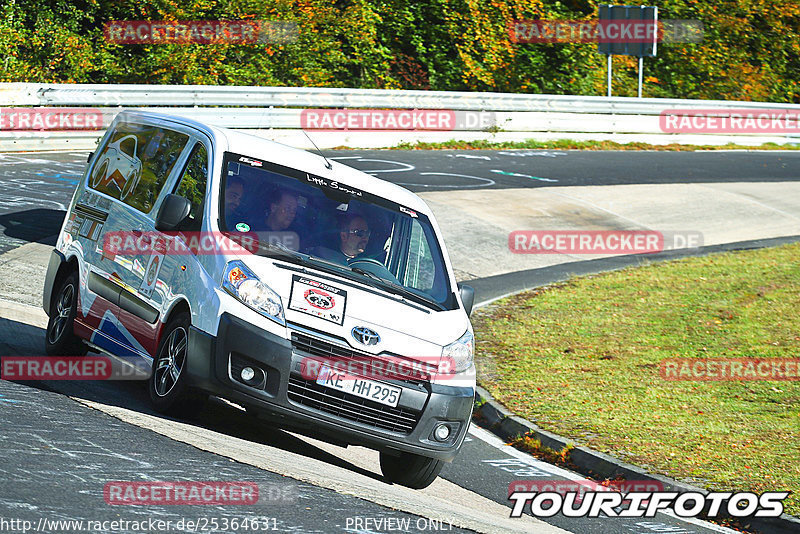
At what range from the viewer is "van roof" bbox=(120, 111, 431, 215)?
7508mm

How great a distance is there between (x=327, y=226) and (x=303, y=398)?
136 cm

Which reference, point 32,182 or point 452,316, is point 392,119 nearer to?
point 32,182

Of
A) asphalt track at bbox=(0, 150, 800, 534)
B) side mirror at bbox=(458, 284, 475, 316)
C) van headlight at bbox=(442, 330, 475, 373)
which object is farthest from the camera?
side mirror at bbox=(458, 284, 475, 316)

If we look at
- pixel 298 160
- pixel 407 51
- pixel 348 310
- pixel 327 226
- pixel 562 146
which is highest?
pixel 407 51

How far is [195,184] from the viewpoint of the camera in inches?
293

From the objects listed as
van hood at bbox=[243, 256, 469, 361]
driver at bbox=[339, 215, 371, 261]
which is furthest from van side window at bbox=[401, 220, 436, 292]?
van hood at bbox=[243, 256, 469, 361]

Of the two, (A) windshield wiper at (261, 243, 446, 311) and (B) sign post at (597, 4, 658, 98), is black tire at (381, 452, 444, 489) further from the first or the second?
(B) sign post at (597, 4, 658, 98)

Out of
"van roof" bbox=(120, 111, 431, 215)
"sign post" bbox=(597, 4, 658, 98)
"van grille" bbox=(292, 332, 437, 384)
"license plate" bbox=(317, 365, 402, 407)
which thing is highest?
"sign post" bbox=(597, 4, 658, 98)

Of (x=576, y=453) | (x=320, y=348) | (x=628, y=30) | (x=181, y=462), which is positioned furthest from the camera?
(x=628, y=30)

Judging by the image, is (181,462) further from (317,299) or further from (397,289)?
(397,289)

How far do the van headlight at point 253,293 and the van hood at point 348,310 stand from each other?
4 cm

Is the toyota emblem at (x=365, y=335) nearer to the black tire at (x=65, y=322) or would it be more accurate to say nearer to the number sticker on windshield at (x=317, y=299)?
the number sticker on windshield at (x=317, y=299)

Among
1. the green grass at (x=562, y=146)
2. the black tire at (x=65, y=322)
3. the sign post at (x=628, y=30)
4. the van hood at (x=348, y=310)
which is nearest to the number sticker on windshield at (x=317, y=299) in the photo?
the van hood at (x=348, y=310)

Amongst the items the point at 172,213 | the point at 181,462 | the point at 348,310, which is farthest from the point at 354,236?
the point at 181,462
